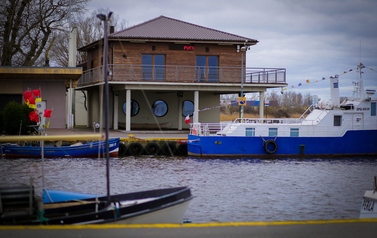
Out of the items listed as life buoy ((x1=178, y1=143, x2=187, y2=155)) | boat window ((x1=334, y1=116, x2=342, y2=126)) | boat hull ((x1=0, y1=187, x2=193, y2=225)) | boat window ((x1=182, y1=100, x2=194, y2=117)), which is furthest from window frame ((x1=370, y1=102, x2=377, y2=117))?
boat hull ((x1=0, y1=187, x2=193, y2=225))

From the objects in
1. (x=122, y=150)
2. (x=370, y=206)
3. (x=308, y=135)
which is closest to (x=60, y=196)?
(x=370, y=206)

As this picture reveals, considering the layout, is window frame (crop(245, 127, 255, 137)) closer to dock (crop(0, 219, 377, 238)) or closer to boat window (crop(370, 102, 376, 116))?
boat window (crop(370, 102, 376, 116))

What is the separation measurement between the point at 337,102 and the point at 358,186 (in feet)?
41.3

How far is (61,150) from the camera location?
24766 millimetres

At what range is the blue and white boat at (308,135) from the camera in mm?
26328

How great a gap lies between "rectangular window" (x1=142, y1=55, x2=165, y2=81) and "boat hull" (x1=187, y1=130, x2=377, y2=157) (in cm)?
762

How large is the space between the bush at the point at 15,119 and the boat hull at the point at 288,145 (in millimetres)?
11225

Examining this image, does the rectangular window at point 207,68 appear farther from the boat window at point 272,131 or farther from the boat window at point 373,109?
the boat window at point 373,109

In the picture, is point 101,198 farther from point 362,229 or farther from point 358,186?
point 358,186

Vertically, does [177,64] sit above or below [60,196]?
above

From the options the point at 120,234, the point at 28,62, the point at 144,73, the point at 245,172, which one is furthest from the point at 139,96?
the point at 120,234

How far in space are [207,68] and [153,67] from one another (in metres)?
4.31

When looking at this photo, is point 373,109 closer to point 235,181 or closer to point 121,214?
point 235,181

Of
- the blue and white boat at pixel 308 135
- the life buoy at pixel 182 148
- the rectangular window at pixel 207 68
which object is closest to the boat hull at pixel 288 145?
the blue and white boat at pixel 308 135
